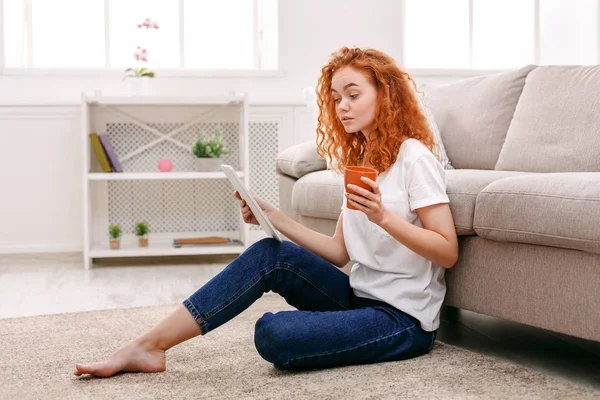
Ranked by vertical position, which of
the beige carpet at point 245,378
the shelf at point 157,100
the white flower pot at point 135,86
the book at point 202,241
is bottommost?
the beige carpet at point 245,378

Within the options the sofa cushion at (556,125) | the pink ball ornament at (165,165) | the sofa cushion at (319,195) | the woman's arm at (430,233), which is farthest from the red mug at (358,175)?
the pink ball ornament at (165,165)

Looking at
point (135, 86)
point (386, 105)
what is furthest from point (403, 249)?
point (135, 86)

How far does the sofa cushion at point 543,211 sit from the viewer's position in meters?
1.63

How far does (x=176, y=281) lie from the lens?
11.0ft

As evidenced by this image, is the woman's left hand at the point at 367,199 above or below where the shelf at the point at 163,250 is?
above

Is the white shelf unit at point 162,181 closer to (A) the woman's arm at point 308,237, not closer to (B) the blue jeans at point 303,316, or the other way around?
(A) the woman's arm at point 308,237

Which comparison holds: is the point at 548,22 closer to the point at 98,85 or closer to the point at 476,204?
the point at 98,85

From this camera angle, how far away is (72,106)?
4.06 m

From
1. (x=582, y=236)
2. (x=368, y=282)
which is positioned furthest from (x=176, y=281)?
(x=582, y=236)

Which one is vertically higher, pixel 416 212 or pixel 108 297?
pixel 416 212

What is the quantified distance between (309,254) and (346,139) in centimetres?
33

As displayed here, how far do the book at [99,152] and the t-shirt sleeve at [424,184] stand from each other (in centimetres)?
237

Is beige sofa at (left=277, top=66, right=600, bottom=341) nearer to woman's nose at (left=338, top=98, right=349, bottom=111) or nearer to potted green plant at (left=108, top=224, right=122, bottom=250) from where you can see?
woman's nose at (left=338, top=98, right=349, bottom=111)

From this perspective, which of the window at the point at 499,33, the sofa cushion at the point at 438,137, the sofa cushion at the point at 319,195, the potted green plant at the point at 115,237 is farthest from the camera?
the window at the point at 499,33
